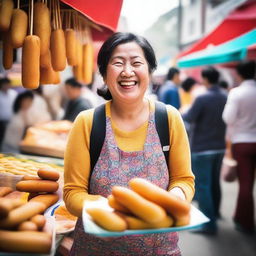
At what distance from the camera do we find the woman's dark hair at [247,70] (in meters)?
4.79

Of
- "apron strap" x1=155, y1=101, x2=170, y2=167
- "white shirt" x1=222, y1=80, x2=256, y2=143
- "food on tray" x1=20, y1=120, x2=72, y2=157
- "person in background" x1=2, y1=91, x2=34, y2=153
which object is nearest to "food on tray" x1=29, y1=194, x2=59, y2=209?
"apron strap" x1=155, y1=101, x2=170, y2=167

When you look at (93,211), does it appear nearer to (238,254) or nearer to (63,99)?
(238,254)

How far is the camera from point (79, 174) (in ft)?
6.16

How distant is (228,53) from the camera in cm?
440

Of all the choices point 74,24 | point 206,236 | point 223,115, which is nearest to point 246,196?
point 206,236

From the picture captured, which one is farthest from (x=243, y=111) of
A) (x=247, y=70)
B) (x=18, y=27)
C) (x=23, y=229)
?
(x=23, y=229)

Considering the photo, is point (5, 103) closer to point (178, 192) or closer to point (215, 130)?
point (215, 130)

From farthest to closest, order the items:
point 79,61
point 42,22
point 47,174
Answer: point 79,61, point 47,174, point 42,22

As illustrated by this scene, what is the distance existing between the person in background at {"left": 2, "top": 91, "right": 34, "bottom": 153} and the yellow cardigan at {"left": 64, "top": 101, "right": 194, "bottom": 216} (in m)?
3.44

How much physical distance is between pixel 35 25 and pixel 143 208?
1389mm

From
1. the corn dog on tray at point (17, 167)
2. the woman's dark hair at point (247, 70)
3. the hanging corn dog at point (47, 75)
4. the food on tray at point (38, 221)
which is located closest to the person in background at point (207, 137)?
the woman's dark hair at point (247, 70)

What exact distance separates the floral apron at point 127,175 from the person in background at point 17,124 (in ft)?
11.4

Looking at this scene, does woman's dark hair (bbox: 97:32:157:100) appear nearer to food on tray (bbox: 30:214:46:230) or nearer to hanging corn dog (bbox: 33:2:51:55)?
hanging corn dog (bbox: 33:2:51:55)

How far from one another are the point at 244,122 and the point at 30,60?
11.2ft
